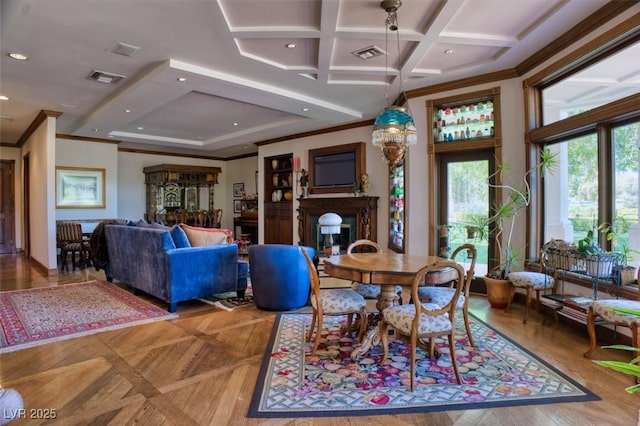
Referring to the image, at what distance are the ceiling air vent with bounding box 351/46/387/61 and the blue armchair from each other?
87.1 inches

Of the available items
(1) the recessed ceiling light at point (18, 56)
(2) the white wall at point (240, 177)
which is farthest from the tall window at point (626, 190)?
(2) the white wall at point (240, 177)

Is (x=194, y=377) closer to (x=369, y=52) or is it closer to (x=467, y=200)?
(x=369, y=52)

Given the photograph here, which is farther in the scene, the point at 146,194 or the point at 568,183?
the point at 146,194

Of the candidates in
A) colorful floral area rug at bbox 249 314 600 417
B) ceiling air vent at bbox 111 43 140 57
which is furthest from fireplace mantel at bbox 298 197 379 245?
ceiling air vent at bbox 111 43 140 57

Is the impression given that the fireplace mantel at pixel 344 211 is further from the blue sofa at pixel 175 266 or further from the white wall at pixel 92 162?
the white wall at pixel 92 162

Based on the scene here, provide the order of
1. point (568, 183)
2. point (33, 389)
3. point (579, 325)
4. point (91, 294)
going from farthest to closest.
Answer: point (91, 294) → point (568, 183) → point (579, 325) → point (33, 389)

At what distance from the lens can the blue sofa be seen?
407cm

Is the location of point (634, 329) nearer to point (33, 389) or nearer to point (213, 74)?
point (33, 389)

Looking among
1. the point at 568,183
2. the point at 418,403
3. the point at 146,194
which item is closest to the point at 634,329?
the point at 418,403

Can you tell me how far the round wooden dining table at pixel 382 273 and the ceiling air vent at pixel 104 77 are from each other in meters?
3.63

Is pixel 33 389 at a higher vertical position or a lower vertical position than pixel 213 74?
lower

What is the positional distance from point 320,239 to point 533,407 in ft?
18.2

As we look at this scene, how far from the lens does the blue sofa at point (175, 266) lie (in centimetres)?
407

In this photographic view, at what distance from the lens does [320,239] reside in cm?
752
